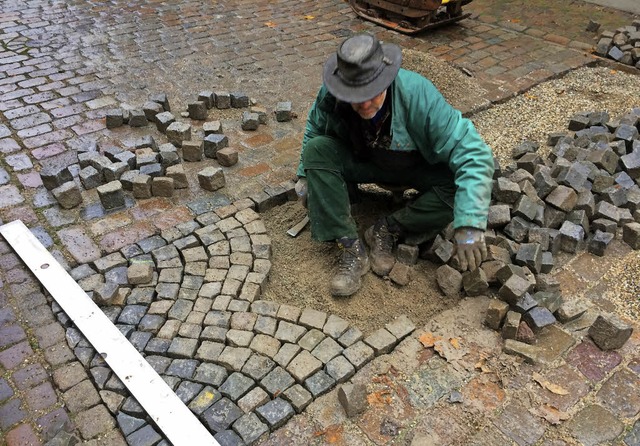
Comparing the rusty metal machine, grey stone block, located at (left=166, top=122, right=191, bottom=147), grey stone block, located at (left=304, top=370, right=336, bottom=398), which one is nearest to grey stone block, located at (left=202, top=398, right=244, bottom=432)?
grey stone block, located at (left=304, top=370, right=336, bottom=398)

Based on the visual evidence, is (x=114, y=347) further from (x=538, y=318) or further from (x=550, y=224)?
(x=550, y=224)

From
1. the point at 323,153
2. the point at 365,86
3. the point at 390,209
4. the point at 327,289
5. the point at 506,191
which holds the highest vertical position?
the point at 365,86

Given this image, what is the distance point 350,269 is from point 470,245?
874mm

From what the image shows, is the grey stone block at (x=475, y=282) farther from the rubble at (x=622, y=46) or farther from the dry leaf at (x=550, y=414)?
the rubble at (x=622, y=46)

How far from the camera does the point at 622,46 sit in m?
7.00

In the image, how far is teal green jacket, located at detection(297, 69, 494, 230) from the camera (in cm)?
321

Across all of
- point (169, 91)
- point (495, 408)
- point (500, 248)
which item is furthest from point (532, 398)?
point (169, 91)

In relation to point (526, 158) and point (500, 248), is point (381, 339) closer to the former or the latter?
point (500, 248)

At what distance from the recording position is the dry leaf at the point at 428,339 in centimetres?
329

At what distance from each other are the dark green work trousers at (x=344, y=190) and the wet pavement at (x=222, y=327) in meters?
0.54

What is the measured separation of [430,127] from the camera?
10.9 feet

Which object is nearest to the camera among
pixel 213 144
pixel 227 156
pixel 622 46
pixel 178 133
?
pixel 227 156

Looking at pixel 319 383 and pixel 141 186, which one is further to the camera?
pixel 141 186

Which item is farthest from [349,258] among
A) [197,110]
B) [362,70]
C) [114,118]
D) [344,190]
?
[114,118]
